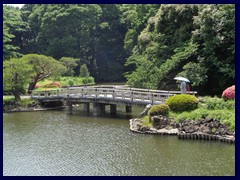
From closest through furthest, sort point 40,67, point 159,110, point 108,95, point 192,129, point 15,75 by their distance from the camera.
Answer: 1. point 192,129
2. point 159,110
3. point 108,95
4. point 15,75
5. point 40,67

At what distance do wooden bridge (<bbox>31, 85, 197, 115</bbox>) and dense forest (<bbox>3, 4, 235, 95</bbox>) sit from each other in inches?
132

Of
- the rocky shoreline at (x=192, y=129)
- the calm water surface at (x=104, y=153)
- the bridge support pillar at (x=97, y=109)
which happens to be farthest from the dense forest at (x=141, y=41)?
the calm water surface at (x=104, y=153)

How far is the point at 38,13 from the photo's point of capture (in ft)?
231

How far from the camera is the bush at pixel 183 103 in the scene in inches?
985

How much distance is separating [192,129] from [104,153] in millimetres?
5650

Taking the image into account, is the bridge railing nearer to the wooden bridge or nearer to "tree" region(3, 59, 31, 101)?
the wooden bridge

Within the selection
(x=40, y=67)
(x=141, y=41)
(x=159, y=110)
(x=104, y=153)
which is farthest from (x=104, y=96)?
(x=104, y=153)

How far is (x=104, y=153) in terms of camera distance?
19.9m

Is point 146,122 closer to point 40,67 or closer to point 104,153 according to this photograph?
point 104,153

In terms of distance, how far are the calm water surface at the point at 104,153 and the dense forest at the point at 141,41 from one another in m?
9.21

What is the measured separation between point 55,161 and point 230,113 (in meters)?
10.4

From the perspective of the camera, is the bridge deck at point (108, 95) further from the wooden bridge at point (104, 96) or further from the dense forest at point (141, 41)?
the dense forest at point (141, 41)

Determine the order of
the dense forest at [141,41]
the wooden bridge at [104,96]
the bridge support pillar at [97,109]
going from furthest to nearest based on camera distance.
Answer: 1. the bridge support pillar at [97,109]
2. the dense forest at [141,41]
3. the wooden bridge at [104,96]

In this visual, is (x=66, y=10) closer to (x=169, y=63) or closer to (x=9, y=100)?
(x=9, y=100)
